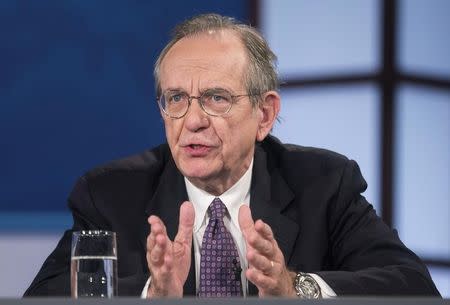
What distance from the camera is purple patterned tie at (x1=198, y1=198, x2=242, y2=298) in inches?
89.4

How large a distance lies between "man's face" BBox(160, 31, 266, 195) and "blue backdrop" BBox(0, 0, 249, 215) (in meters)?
1.57

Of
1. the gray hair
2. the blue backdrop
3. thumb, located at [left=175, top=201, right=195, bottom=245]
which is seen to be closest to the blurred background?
the blue backdrop

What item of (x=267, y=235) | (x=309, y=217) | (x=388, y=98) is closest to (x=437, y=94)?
(x=388, y=98)

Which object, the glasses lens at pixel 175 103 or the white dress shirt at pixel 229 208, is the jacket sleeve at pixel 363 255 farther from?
the glasses lens at pixel 175 103

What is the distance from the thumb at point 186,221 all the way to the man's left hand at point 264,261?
14cm

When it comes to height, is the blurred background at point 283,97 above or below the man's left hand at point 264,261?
above

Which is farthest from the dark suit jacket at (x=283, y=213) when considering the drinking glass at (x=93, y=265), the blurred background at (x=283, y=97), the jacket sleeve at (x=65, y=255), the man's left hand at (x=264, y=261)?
the blurred background at (x=283, y=97)

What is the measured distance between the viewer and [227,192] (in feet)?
8.03

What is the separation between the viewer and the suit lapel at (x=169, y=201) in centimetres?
241

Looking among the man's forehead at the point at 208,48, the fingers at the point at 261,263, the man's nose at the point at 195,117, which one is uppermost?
the man's forehead at the point at 208,48

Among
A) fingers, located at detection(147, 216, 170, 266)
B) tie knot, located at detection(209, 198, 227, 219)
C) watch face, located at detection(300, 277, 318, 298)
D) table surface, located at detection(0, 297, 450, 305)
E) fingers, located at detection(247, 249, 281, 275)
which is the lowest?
watch face, located at detection(300, 277, 318, 298)

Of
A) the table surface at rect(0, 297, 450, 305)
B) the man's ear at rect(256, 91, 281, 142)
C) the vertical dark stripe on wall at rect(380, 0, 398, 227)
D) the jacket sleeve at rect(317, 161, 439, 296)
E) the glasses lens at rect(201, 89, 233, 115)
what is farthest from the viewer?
the vertical dark stripe on wall at rect(380, 0, 398, 227)

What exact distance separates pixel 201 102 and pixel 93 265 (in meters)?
0.71

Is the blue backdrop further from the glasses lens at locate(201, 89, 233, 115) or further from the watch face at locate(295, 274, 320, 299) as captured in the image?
the watch face at locate(295, 274, 320, 299)
